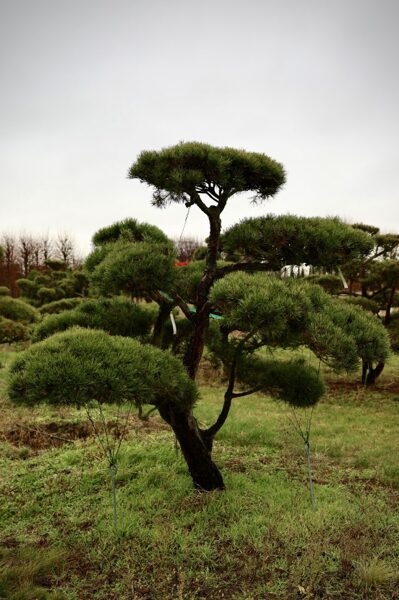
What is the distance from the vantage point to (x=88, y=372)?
241 cm

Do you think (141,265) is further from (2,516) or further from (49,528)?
(2,516)

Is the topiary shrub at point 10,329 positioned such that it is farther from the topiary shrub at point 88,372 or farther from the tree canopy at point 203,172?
the topiary shrub at point 88,372

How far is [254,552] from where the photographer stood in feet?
9.95

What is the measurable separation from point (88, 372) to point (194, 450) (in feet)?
5.99

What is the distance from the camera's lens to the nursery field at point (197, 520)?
2.74 metres

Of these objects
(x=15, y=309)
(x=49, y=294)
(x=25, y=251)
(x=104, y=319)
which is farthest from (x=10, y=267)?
(x=104, y=319)

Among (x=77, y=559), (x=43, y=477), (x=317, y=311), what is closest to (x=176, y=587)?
(x=77, y=559)

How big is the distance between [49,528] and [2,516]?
1.65ft

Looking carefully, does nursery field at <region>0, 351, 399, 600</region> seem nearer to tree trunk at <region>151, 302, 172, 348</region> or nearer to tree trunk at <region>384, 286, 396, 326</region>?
tree trunk at <region>151, 302, 172, 348</region>

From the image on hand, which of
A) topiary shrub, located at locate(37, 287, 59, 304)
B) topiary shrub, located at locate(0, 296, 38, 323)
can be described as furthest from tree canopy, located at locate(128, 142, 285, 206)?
topiary shrub, located at locate(37, 287, 59, 304)

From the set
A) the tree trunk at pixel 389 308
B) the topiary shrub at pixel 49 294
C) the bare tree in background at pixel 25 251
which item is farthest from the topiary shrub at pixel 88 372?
the bare tree in background at pixel 25 251

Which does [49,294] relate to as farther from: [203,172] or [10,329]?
[203,172]

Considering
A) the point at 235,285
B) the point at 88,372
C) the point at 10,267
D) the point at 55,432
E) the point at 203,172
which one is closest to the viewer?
the point at 88,372

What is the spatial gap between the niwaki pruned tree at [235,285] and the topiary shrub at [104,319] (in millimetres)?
216
